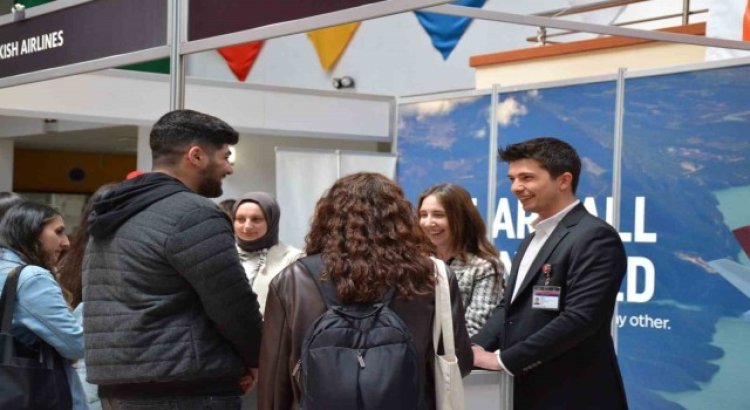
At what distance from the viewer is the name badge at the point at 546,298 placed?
3.06 m

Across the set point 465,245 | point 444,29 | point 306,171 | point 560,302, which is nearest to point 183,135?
point 560,302

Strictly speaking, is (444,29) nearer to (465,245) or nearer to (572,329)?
(465,245)

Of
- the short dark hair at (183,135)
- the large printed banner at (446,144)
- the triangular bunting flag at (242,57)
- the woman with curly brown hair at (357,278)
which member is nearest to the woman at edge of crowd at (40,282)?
the short dark hair at (183,135)

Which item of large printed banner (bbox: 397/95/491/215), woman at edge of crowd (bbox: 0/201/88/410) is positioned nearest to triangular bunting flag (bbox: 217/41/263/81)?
large printed banner (bbox: 397/95/491/215)

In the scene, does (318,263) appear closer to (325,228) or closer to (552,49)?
(325,228)

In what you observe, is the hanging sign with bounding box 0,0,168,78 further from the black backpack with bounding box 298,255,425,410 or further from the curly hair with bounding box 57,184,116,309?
the black backpack with bounding box 298,255,425,410

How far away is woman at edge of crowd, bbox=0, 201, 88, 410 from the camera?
3.29 metres

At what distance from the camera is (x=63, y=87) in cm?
833

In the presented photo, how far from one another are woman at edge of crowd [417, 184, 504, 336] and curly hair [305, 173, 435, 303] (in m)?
1.51

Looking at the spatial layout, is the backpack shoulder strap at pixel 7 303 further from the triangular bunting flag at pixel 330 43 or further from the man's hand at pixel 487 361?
the triangular bunting flag at pixel 330 43

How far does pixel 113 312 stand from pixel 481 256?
6.00 feet

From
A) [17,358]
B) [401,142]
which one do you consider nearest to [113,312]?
[17,358]

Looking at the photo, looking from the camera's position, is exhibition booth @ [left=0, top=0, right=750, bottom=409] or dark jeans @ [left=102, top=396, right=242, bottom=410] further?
exhibition booth @ [left=0, top=0, right=750, bottom=409]

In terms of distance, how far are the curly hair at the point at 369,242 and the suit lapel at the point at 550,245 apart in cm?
81
